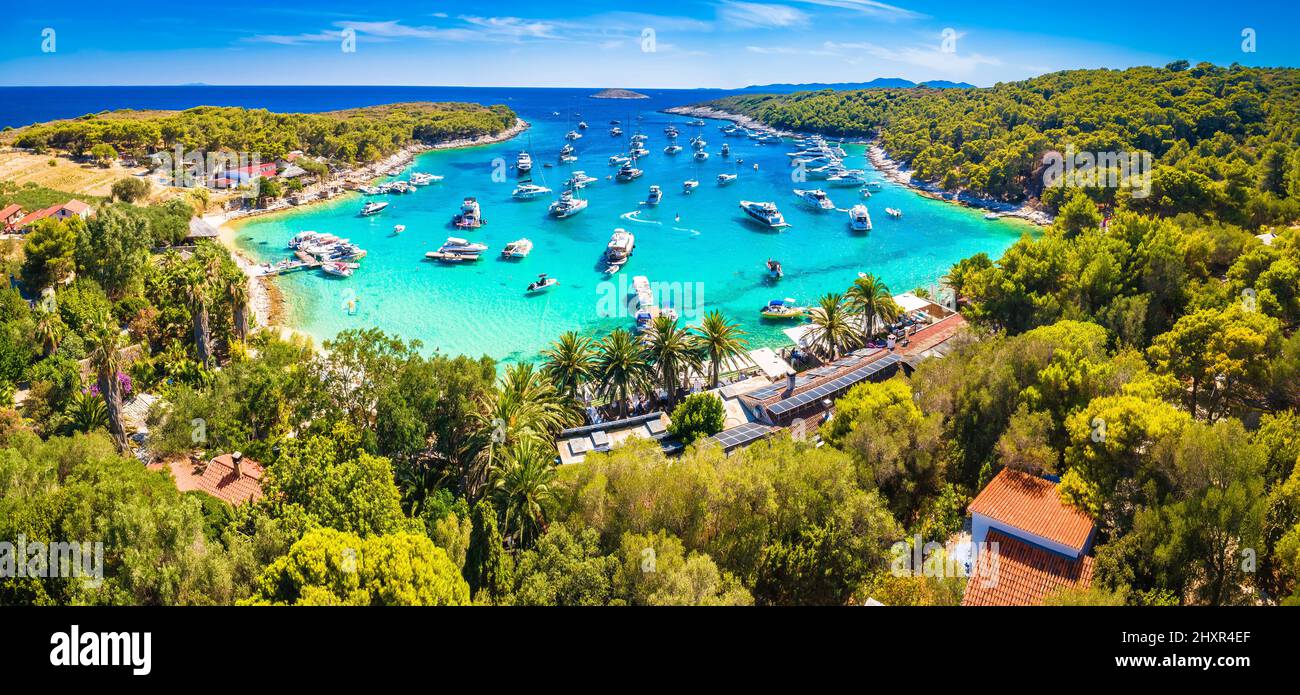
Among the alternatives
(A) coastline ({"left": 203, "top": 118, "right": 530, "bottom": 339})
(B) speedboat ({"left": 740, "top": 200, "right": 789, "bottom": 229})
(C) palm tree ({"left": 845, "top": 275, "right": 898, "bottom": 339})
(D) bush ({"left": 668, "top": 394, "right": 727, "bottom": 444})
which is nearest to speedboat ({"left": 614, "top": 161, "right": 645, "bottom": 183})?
(B) speedboat ({"left": 740, "top": 200, "right": 789, "bottom": 229})

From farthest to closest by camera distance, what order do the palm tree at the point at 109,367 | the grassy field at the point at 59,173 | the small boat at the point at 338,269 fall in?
the grassy field at the point at 59,173 → the small boat at the point at 338,269 → the palm tree at the point at 109,367

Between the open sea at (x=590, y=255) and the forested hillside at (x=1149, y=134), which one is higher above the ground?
the forested hillside at (x=1149, y=134)

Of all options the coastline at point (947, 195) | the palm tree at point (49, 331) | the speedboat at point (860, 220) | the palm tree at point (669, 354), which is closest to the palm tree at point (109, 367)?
the palm tree at point (49, 331)

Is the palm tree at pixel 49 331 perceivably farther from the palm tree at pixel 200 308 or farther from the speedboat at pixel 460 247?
the speedboat at pixel 460 247

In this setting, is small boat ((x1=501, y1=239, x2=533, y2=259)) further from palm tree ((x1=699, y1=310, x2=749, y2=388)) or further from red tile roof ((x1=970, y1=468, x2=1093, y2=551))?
red tile roof ((x1=970, y1=468, x2=1093, y2=551))

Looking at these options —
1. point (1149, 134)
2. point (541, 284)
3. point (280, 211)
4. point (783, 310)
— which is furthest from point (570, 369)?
point (1149, 134)
